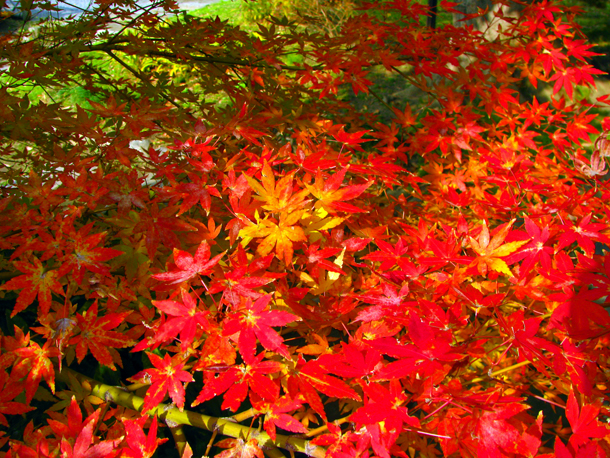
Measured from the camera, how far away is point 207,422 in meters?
0.91

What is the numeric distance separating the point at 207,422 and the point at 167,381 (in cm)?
18

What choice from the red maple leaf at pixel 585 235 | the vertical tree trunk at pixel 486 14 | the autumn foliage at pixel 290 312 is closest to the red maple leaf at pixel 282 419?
the autumn foliage at pixel 290 312

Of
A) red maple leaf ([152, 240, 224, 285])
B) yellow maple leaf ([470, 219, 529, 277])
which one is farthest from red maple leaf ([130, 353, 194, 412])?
yellow maple leaf ([470, 219, 529, 277])

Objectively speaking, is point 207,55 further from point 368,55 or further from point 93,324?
point 93,324

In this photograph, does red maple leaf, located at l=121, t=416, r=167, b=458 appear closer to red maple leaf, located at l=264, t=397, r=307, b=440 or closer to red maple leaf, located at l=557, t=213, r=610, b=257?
red maple leaf, located at l=264, t=397, r=307, b=440

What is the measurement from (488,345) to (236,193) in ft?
2.62

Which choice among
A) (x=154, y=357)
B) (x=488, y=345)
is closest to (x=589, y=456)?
(x=488, y=345)

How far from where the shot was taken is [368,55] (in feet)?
5.42

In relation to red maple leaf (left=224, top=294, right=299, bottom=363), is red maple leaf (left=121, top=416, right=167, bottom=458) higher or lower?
lower

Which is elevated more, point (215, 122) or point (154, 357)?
point (215, 122)

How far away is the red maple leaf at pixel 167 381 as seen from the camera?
0.77m

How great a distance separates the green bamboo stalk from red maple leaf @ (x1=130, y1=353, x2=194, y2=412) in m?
0.15

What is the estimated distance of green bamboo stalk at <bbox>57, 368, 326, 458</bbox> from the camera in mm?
837

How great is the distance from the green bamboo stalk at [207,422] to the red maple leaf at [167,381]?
0.15 metres
